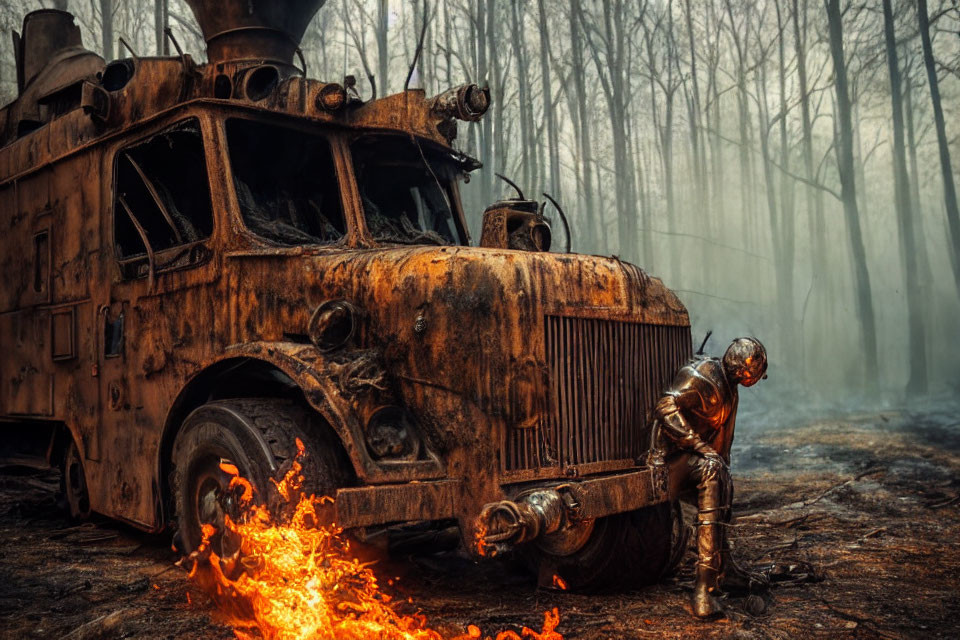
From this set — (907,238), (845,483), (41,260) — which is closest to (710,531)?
(41,260)

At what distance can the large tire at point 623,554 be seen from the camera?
4.75 meters

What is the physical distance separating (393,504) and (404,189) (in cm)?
259

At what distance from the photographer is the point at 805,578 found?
5.10m

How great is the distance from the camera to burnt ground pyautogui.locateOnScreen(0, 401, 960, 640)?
4.15m

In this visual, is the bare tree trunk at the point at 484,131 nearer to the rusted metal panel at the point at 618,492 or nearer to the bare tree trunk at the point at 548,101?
the bare tree trunk at the point at 548,101

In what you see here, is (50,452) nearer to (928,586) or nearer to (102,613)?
(102,613)

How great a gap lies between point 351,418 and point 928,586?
3590 mm

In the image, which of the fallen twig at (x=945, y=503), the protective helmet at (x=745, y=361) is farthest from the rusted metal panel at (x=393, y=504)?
the fallen twig at (x=945, y=503)

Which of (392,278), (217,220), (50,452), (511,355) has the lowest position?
(50,452)

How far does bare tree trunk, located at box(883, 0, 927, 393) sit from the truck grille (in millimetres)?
19339

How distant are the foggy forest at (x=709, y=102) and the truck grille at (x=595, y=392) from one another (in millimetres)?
17476

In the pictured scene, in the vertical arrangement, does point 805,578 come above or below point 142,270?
below

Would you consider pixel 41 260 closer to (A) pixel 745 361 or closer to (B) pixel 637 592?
(B) pixel 637 592

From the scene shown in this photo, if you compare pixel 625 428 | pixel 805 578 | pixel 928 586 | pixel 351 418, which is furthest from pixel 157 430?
pixel 928 586
